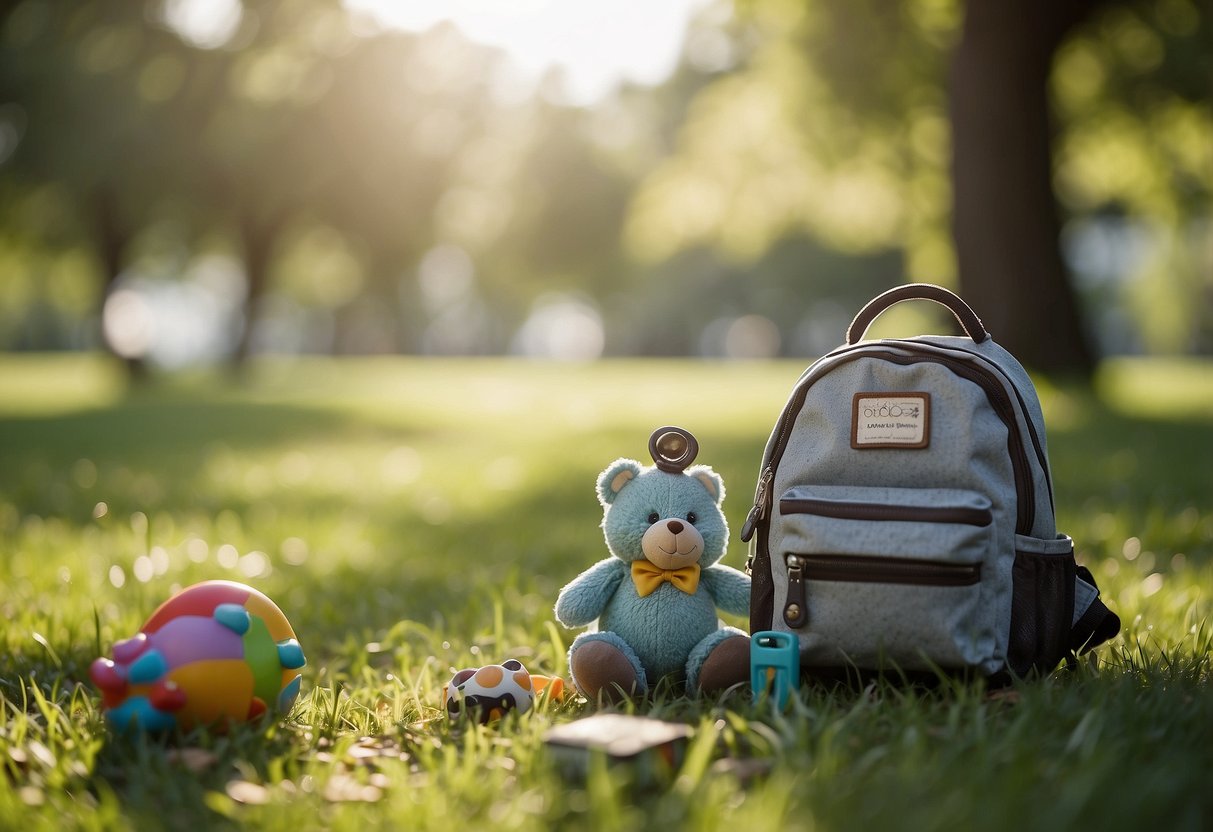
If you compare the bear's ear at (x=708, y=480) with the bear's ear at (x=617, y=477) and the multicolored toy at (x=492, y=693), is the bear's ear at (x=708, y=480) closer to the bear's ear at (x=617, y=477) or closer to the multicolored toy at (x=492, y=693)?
the bear's ear at (x=617, y=477)

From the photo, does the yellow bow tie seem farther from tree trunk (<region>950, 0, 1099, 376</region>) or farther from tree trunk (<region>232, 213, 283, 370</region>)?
tree trunk (<region>232, 213, 283, 370</region>)

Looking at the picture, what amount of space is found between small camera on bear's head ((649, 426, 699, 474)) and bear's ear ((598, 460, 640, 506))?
7cm

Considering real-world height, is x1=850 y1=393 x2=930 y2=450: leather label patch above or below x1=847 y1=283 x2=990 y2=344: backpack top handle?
below

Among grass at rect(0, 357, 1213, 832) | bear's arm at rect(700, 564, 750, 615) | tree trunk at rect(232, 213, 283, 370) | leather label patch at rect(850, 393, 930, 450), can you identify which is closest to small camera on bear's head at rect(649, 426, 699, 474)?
bear's arm at rect(700, 564, 750, 615)

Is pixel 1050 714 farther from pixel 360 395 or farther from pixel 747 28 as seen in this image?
pixel 360 395

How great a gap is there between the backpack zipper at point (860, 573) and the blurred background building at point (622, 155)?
801 cm

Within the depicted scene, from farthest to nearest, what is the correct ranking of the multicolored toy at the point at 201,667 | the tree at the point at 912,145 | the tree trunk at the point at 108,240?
1. the tree trunk at the point at 108,240
2. the tree at the point at 912,145
3. the multicolored toy at the point at 201,667

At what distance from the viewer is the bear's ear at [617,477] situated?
273cm

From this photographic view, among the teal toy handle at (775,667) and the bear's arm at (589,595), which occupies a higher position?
the bear's arm at (589,595)

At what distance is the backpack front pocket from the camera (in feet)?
7.47

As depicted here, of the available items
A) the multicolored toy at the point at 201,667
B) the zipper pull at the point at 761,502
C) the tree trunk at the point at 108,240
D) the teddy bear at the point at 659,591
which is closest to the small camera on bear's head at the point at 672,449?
the teddy bear at the point at 659,591

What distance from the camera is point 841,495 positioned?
246 cm

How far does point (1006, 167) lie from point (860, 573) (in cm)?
820

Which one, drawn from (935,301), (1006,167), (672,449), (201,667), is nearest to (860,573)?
(672,449)
